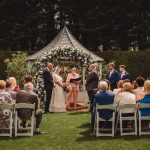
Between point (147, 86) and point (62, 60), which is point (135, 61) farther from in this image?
point (147, 86)

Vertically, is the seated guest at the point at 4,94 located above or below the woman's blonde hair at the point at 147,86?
below

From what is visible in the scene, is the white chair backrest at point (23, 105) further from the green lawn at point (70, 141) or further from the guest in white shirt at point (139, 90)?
the guest in white shirt at point (139, 90)

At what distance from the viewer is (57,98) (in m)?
20.5

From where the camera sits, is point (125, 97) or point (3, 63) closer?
point (125, 97)

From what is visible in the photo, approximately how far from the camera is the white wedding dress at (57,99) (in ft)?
66.9

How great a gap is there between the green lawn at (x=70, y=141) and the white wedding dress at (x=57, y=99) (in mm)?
4688

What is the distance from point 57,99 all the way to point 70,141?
750 cm

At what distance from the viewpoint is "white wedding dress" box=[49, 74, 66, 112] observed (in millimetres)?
20406

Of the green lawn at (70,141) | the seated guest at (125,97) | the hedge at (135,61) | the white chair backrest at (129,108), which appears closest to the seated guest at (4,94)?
the green lawn at (70,141)

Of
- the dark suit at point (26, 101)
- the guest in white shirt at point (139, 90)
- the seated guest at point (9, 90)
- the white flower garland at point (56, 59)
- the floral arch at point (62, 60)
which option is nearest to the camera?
the dark suit at point (26, 101)

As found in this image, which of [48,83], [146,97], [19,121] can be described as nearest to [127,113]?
[146,97]

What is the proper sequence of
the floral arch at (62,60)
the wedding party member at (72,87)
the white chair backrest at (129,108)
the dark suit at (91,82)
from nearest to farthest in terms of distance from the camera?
1. the white chair backrest at (129,108)
2. the dark suit at (91,82)
3. the wedding party member at (72,87)
4. the floral arch at (62,60)

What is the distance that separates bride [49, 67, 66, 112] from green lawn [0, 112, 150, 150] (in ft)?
15.4

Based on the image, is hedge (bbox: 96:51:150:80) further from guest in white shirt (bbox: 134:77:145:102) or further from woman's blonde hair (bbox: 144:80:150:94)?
woman's blonde hair (bbox: 144:80:150:94)
